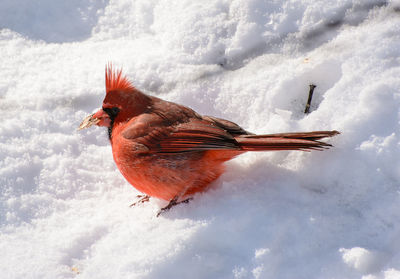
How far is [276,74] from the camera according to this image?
3.27m

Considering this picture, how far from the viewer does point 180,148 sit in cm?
272

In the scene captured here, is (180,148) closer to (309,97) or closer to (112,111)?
(112,111)

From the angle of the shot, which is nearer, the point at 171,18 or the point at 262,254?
the point at 262,254

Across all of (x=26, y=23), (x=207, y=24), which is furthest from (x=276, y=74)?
(x=26, y=23)

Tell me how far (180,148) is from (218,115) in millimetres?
688

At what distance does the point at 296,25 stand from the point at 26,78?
79.5 inches

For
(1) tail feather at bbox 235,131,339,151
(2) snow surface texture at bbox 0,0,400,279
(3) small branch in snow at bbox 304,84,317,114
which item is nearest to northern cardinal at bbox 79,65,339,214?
(1) tail feather at bbox 235,131,339,151

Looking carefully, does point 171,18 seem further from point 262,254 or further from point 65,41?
point 262,254

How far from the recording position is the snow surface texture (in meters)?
2.32

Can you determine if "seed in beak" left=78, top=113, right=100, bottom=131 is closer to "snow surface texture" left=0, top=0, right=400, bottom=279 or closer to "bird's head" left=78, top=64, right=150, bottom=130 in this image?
"bird's head" left=78, top=64, right=150, bottom=130

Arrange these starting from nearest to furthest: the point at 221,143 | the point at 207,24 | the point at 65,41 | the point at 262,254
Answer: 1. the point at 262,254
2. the point at 221,143
3. the point at 207,24
4. the point at 65,41

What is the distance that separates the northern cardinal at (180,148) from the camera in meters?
2.67

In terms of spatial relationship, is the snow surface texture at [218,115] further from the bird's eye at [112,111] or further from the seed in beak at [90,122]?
the bird's eye at [112,111]

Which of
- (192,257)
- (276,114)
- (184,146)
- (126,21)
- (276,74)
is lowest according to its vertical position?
(192,257)
